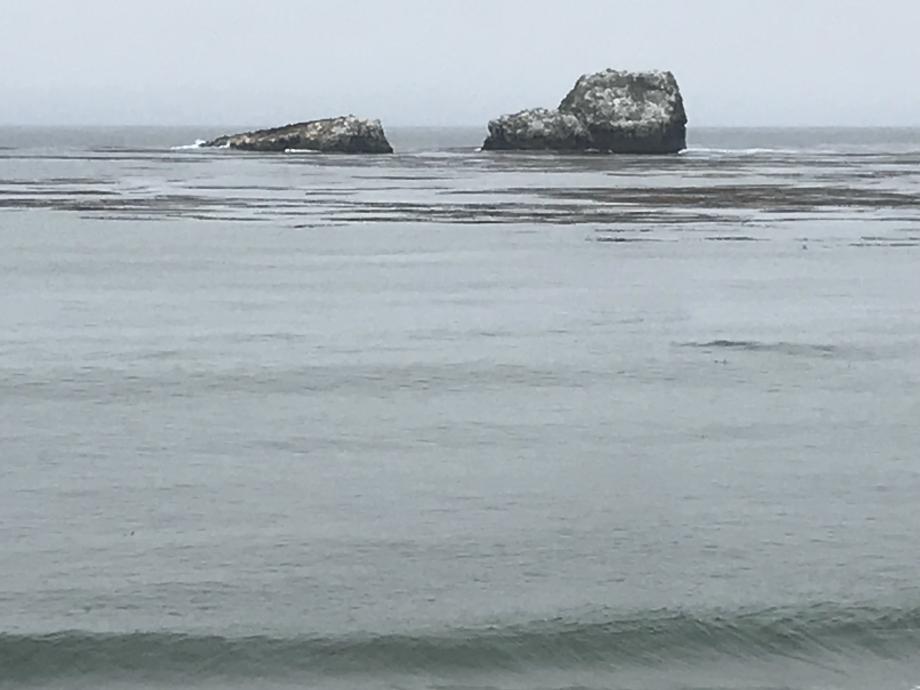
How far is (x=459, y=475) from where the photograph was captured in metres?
15.1

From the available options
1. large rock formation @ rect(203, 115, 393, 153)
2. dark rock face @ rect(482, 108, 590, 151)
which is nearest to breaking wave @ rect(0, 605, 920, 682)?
dark rock face @ rect(482, 108, 590, 151)

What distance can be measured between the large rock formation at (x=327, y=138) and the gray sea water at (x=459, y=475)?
4053 inches

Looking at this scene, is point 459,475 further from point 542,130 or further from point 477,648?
point 542,130

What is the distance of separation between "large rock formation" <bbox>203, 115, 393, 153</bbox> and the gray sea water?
103 meters

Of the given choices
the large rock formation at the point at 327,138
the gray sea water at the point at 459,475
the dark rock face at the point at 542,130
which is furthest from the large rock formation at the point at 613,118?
the gray sea water at the point at 459,475

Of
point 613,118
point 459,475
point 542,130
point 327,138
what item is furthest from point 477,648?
point 327,138

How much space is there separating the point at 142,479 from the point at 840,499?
6.05 metres

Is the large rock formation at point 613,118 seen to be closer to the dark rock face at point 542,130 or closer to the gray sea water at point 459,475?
the dark rock face at point 542,130

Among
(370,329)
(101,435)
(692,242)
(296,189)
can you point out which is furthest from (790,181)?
(101,435)

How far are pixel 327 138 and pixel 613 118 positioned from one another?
2556cm

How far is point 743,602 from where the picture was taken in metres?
11.5

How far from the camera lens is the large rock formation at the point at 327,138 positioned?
136 metres

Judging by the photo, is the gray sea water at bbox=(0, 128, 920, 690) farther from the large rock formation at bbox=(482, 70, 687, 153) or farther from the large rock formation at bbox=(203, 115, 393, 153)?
the large rock formation at bbox=(203, 115, 393, 153)

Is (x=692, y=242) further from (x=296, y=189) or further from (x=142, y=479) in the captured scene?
(x=296, y=189)
